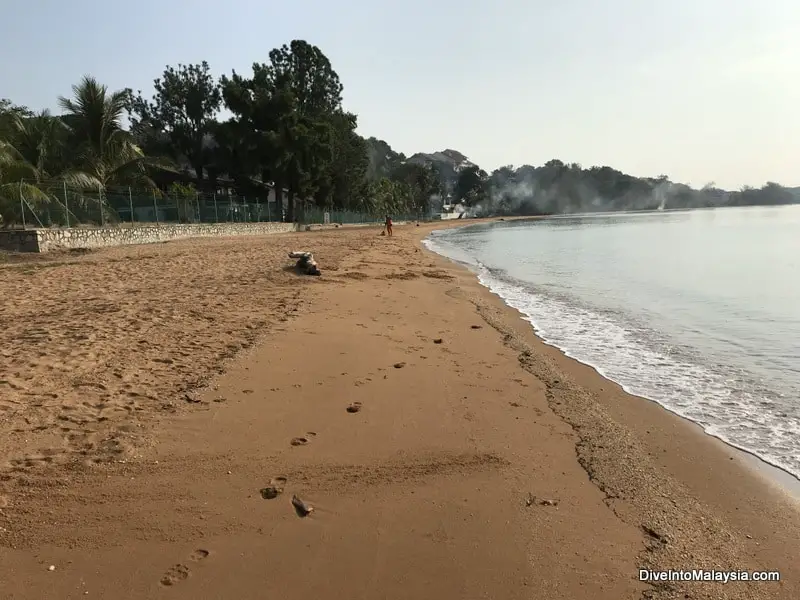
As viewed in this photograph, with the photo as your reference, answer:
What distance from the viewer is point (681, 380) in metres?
6.44

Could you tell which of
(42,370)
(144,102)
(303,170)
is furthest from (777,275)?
(144,102)

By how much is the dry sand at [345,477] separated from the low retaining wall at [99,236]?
39.5ft

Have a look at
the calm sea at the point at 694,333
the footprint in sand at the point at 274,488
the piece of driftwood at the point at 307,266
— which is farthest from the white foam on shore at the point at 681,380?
the piece of driftwood at the point at 307,266

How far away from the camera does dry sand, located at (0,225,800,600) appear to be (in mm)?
2719

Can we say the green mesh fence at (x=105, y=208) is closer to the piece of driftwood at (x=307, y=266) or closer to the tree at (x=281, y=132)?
the tree at (x=281, y=132)

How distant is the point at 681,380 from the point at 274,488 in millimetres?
5164

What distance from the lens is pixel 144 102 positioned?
167 ft

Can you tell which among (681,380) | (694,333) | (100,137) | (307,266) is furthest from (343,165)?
(681,380)

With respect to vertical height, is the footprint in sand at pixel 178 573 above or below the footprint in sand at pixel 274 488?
below

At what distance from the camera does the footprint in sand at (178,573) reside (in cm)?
261

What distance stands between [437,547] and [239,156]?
46004 mm

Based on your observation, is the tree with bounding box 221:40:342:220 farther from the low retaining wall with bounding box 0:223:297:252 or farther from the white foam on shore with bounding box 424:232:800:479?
the white foam on shore with bounding box 424:232:800:479

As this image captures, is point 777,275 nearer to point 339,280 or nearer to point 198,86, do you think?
point 339,280

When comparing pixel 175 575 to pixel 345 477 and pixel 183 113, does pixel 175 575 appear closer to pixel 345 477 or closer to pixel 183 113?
pixel 345 477
